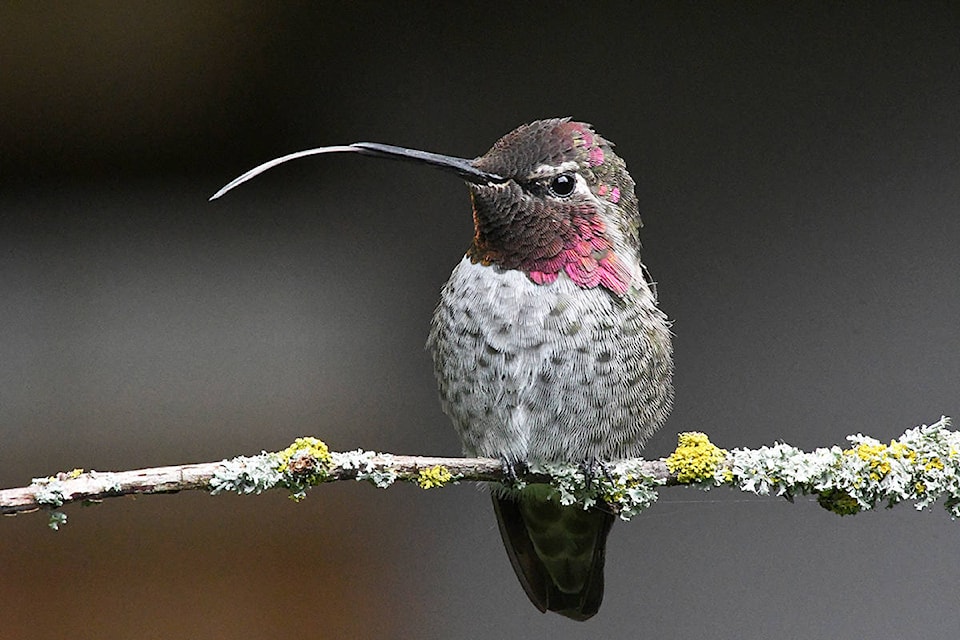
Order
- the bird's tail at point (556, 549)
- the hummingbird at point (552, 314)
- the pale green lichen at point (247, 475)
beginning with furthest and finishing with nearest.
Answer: the bird's tail at point (556, 549) → the hummingbird at point (552, 314) → the pale green lichen at point (247, 475)

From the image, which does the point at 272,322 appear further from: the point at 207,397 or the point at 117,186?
the point at 117,186

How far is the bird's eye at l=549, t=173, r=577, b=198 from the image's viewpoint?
0.96 m

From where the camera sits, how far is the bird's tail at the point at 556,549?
1.20 m

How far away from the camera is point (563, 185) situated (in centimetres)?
97

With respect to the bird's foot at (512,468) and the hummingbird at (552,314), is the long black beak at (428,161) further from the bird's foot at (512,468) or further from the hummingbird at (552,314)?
the bird's foot at (512,468)

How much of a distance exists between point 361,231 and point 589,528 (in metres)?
0.83

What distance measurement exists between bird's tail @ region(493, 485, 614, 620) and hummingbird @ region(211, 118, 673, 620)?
9cm

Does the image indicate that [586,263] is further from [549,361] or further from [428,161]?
[428,161]

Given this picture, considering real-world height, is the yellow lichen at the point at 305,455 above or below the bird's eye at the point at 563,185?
below

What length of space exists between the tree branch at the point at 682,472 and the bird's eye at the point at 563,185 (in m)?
0.26

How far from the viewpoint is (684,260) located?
1692 mm

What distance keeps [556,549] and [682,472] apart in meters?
0.29

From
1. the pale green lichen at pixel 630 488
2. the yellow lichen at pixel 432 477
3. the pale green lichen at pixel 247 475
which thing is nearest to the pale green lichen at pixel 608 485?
the pale green lichen at pixel 630 488

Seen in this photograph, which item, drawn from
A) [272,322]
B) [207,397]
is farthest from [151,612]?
[272,322]
